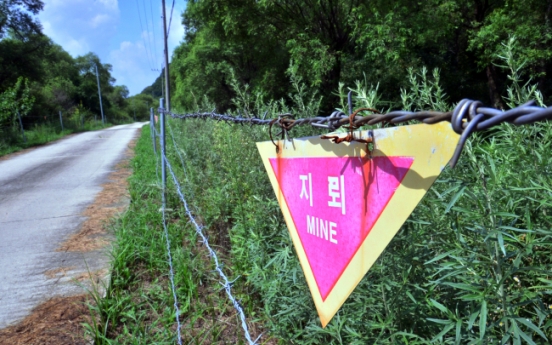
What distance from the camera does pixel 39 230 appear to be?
5062mm

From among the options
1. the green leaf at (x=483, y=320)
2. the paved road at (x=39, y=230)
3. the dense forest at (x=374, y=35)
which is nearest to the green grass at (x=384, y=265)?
the green leaf at (x=483, y=320)

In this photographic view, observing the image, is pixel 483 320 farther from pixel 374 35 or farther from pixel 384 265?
pixel 374 35

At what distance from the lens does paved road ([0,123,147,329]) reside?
338 centimetres

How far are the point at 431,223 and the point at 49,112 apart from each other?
39447 millimetres

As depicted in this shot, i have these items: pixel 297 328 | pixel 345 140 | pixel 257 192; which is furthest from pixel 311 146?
pixel 257 192

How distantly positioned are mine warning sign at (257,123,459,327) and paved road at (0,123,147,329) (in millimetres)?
2698

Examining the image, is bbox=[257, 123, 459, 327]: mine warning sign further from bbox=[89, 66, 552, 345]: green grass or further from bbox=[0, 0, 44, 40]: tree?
bbox=[0, 0, 44, 40]: tree

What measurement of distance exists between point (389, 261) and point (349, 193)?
63 cm

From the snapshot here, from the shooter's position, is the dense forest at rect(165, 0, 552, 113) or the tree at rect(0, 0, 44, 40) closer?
the dense forest at rect(165, 0, 552, 113)

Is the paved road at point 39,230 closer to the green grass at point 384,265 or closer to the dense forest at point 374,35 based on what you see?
the green grass at point 384,265

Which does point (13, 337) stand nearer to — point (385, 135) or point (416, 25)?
point (385, 135)

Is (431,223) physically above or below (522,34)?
below

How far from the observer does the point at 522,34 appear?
473 inches

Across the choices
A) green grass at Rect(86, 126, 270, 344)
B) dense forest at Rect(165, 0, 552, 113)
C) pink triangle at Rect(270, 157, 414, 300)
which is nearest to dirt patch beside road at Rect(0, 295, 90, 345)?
green grass at Rect(86, 126, 270, 344)
